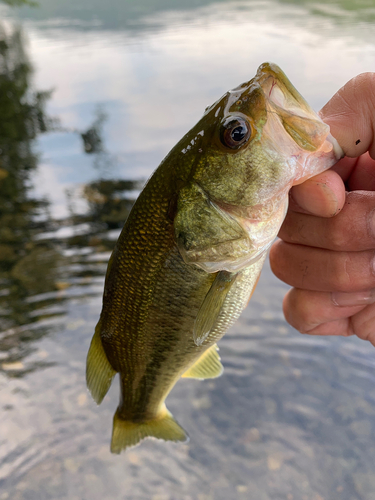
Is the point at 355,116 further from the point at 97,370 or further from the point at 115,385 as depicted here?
the point at 115,385

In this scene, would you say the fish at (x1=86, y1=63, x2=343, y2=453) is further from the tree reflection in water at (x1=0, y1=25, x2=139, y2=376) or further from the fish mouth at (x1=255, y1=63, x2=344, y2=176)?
the tree reflection in water at (x1=0, y1=25, x2=139, y2=376)

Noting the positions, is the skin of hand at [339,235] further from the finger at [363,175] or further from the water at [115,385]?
the water at [115,385]

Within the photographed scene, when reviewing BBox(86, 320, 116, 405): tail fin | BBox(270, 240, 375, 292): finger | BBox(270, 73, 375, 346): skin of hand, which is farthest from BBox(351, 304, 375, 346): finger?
BBox(86, 320, 116, 405): tail fin

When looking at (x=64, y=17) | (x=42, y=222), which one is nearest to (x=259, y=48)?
(x=42, y=222)

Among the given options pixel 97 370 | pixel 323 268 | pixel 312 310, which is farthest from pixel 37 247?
pixel 323 268

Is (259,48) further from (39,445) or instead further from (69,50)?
(39,445)

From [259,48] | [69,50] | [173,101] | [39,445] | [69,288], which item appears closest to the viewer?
[39,445]
